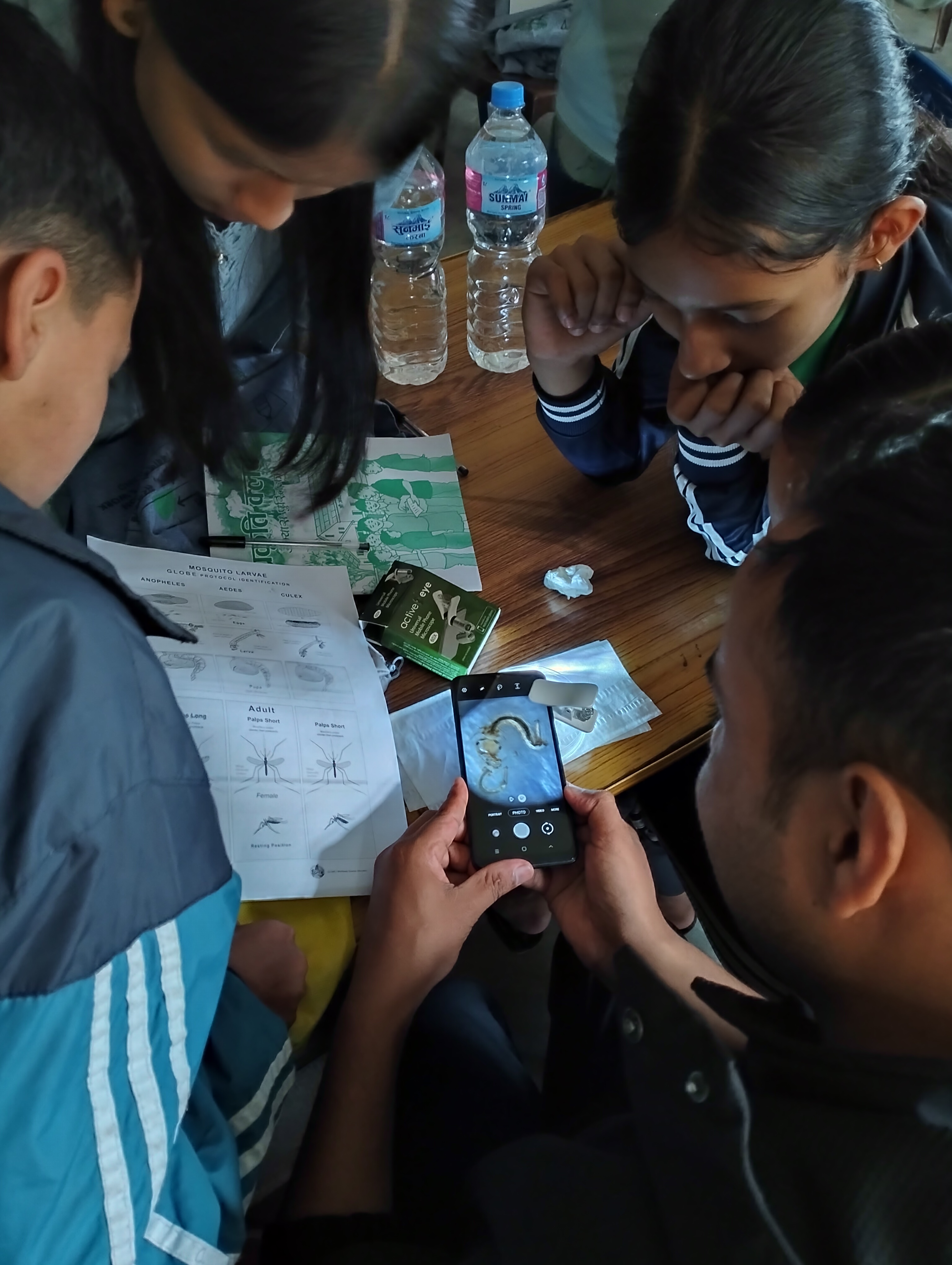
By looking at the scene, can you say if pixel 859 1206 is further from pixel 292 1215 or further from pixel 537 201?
pixel 537 201

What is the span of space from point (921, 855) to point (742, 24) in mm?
650

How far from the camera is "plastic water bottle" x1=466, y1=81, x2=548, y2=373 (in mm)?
1145

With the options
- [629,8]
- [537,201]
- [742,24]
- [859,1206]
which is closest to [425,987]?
[859,1206]

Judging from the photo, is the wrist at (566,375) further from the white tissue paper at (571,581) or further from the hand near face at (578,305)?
the white tissue paper at (571,581)

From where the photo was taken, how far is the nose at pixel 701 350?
865mm

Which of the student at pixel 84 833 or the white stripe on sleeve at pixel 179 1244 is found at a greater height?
the student at pixel 84 833

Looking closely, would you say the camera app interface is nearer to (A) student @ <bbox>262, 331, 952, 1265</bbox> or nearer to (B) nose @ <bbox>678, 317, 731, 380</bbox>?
(A) student @ <bbox>262, 331, 952, 1265</bbox>

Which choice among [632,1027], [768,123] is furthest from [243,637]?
[768,123]

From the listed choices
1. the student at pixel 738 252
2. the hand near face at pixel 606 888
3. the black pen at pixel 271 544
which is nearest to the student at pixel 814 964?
the hand near face at pixel 606 888

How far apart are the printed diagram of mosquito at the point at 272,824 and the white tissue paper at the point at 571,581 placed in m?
0.35

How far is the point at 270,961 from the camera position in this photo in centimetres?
69

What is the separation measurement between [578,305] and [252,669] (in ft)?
1.65

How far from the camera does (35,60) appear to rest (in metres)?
0.56

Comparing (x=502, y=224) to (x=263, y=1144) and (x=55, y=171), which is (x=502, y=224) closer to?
(x=55, y=171)
